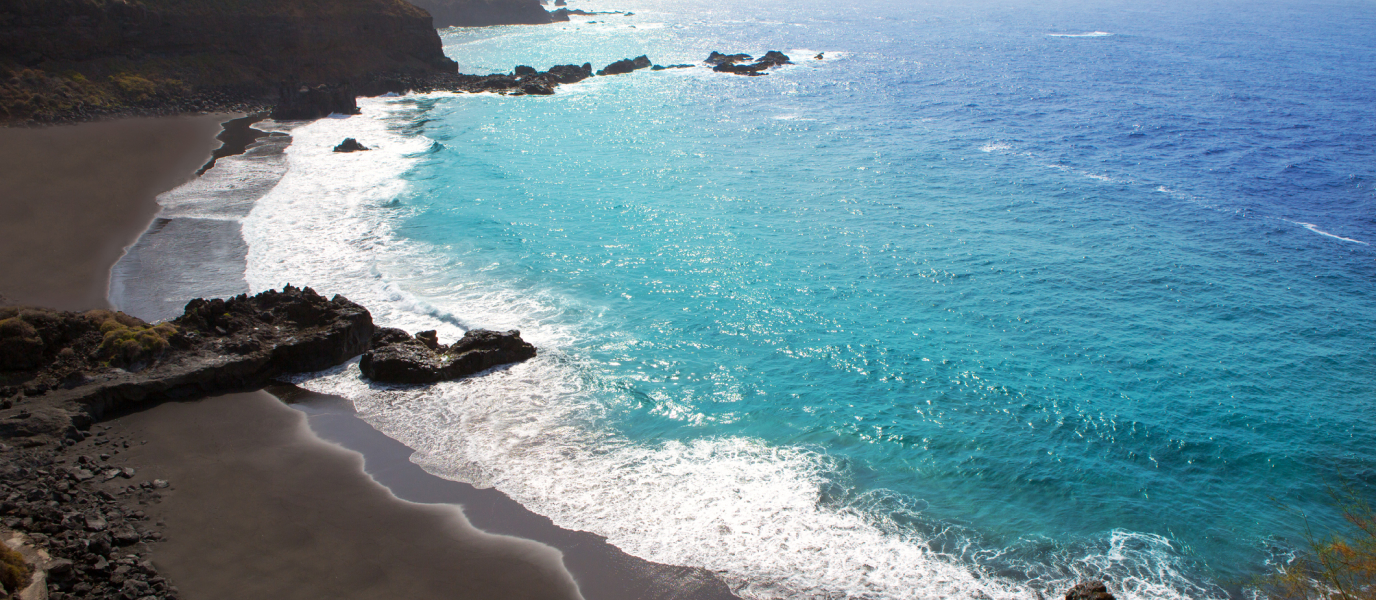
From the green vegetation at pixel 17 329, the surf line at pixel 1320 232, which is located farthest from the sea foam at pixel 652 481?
the surf line at pixel 1320 232

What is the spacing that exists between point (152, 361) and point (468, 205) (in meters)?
20.8

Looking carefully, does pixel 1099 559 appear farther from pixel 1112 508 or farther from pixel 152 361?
pixel 152 361

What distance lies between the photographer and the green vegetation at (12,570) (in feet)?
38.9

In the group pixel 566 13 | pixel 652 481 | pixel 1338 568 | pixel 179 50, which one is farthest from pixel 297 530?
pixel 566 13

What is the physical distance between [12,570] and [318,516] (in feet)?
16.4

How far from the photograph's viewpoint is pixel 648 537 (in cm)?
1616

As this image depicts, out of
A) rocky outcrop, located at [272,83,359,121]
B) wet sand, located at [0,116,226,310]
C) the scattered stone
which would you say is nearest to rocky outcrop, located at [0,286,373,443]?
the scattered stone

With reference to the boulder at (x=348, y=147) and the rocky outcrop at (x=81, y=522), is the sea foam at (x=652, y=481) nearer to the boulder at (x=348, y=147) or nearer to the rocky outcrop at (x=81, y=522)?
the rocky outcrop at (x=81, y=522)

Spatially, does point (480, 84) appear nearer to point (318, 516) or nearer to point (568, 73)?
point (568, 73)

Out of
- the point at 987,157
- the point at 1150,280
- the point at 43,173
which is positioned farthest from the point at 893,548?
Result: the point at 43,173

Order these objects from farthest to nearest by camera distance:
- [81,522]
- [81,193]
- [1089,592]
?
[81,193]
[81,522]
[1089,592]

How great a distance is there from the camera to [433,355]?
23.1 m

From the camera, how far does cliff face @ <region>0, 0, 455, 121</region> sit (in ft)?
170

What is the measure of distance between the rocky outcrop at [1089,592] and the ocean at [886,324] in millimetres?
1157
